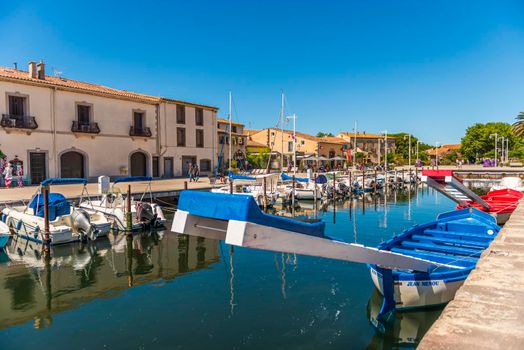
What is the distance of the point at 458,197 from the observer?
15188 millimetres

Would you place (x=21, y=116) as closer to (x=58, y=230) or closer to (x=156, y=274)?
(x=58, y=230)

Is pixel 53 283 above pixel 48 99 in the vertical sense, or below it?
below

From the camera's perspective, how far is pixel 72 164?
32.3 m

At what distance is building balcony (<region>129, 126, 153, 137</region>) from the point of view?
36219mm

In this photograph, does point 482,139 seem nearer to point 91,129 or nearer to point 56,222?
point 91,129

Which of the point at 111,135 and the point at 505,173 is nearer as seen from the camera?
the point at 111,135

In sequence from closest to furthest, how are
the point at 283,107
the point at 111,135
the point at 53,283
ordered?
the point at 53,283, the point at 111,135, the point at 283,107

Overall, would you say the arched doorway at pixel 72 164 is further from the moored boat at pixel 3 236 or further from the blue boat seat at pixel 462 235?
the blue boat seat at pixel 462 235

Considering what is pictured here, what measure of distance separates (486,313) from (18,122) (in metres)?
32.0

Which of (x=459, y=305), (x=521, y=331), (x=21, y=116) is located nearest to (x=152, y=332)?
(x=459, y=305)

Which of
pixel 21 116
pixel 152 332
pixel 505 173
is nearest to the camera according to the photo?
pixel 152 332

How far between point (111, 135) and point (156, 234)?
1921cm

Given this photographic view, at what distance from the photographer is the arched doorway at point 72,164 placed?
31.7 meters

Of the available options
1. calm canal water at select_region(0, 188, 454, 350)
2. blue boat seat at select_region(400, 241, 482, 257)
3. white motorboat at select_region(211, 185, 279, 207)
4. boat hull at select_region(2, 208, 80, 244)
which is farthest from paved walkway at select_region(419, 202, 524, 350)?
white motorboat at select_region(211, 185, 279, 207)
